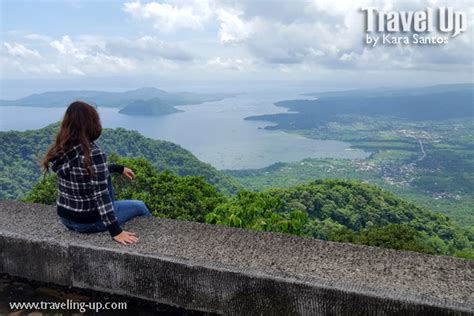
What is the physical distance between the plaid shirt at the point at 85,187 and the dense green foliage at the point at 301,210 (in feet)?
5.98

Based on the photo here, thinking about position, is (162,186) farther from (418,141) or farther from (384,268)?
(418,141)

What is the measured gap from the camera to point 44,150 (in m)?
35.4

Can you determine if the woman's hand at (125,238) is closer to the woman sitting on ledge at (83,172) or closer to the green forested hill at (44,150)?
the woman sitting on ledge at (83,172)

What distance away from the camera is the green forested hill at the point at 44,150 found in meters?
37.0

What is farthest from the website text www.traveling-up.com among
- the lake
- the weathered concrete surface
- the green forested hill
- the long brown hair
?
the lake

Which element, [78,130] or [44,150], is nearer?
[78,130]

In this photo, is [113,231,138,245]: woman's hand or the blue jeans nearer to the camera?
[113,231,138,245]: woman's hand

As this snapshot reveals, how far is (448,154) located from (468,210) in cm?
5617

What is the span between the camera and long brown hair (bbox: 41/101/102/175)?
338 centimetres

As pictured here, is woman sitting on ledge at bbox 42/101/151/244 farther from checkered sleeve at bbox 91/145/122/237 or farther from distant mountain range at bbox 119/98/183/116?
distant mountain range at bbox 119/98/183/116

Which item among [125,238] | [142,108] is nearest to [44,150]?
Answer: [125,238]

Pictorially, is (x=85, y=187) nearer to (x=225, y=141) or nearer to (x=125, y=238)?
(x=125, y=238)

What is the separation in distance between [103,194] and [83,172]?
22cm

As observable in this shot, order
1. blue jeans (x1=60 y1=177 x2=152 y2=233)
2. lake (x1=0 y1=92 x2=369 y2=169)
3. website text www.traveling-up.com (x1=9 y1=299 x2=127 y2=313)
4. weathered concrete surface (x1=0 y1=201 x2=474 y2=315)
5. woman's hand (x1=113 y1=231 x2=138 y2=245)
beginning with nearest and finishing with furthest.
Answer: weathered concrete surface (x1=0 y1=201 x2=474 y2=315) → website text www.traveling-up.com (x1=9 y1=299 x2=127 y2=313) → woman's hand (x1=113 y1=231 x2=138 y2=245) → blue jeans (x1=60 y1=177 x2=152 y2=233) → lake (x1=0 y1=92 x2=369 y2=169)
